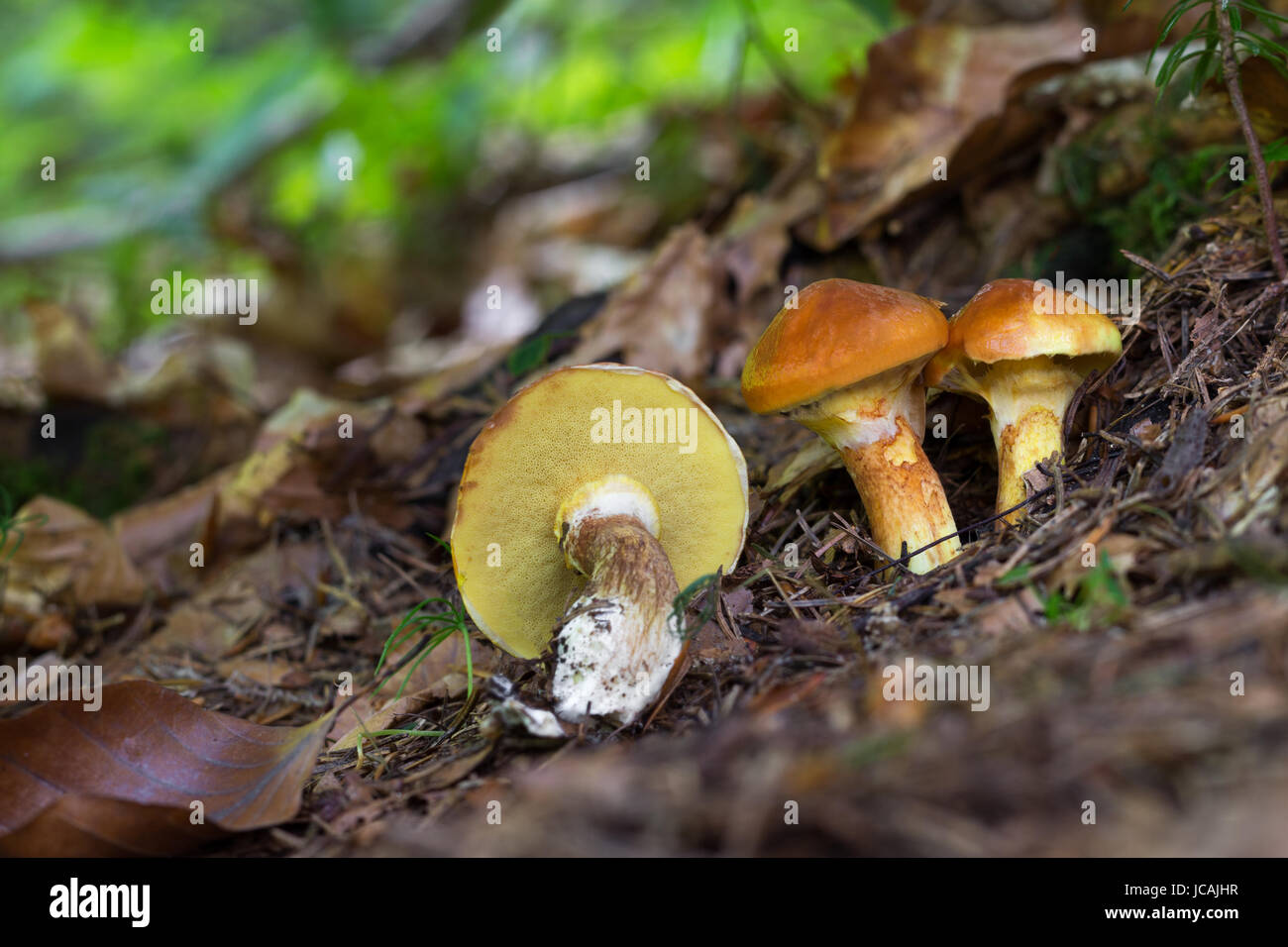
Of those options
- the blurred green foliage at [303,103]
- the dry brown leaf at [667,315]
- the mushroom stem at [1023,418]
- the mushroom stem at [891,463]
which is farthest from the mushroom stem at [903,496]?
the blurred green foliage at [303,103]

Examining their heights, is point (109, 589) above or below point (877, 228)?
below

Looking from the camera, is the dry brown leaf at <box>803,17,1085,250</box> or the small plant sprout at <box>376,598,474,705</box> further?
the dry brown leaf at <box>803,17,1085,250</box>

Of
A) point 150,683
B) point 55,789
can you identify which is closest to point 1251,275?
point 150,683

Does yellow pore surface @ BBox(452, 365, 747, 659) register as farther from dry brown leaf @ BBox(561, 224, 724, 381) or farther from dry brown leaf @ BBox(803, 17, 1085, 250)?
dry brown leaf @ BBox(803, 17, 1085, 250)

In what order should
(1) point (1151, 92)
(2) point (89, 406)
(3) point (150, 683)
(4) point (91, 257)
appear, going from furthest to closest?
(4) point (91, 257) < (2) point (89, 406) < (1) point (1151, 92) < (3) point (150, 683)

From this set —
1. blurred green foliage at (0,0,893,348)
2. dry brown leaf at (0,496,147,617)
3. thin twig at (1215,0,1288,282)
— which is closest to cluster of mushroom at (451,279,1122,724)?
thin twig at (1215,0,1288,282)

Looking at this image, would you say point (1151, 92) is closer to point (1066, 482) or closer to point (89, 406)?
point (1066, 482)

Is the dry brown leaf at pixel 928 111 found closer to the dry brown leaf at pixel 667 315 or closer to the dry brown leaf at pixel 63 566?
the dry brown leaf at pixel 667 315

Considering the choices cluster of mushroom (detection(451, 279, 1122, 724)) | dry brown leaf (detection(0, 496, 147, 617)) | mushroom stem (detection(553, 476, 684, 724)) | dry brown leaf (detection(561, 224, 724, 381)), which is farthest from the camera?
dry brown leaf (detection(561, 224, 724, 381))
